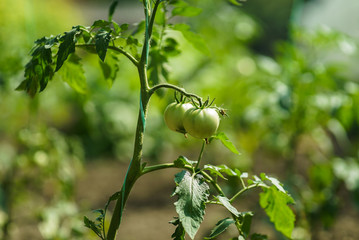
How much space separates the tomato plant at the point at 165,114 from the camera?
2.94 feet

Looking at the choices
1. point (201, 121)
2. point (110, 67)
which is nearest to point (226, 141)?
point (201, 121)

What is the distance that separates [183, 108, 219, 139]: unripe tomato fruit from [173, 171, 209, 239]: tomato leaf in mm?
94

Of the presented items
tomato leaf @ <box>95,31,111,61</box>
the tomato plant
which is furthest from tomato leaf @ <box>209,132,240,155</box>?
tomato leaf @ <box>95,31,111,61</box>

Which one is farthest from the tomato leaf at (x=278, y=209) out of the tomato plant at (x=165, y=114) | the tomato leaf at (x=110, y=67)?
the tomato leaf at (x=110, y=67)

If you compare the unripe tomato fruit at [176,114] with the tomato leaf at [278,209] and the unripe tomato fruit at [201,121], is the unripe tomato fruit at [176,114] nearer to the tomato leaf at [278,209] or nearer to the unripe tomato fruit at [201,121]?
the unripe tomato fruit at [201,121]

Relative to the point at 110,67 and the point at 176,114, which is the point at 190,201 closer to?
the point at 176,114

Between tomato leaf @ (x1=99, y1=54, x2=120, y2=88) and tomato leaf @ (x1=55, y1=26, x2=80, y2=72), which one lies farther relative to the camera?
tomato leaf @ (x1=99, y1=54, x2=120, y2=88)

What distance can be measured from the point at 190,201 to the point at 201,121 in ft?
0.52

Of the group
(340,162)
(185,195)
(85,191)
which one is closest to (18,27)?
(85,191)

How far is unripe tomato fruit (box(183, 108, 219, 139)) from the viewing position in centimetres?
89

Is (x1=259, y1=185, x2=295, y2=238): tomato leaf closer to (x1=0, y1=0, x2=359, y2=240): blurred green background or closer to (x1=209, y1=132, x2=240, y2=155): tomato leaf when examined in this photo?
(x1=209, y1=132, x2=240, y2=155): tomato leaf

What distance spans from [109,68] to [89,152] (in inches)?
115

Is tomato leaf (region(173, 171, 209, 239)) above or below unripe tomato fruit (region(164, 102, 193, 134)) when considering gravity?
below

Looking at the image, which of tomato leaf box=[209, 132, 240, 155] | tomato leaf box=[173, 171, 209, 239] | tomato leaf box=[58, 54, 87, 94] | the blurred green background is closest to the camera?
tomato leaf box=[173, 171, 209, 239]
